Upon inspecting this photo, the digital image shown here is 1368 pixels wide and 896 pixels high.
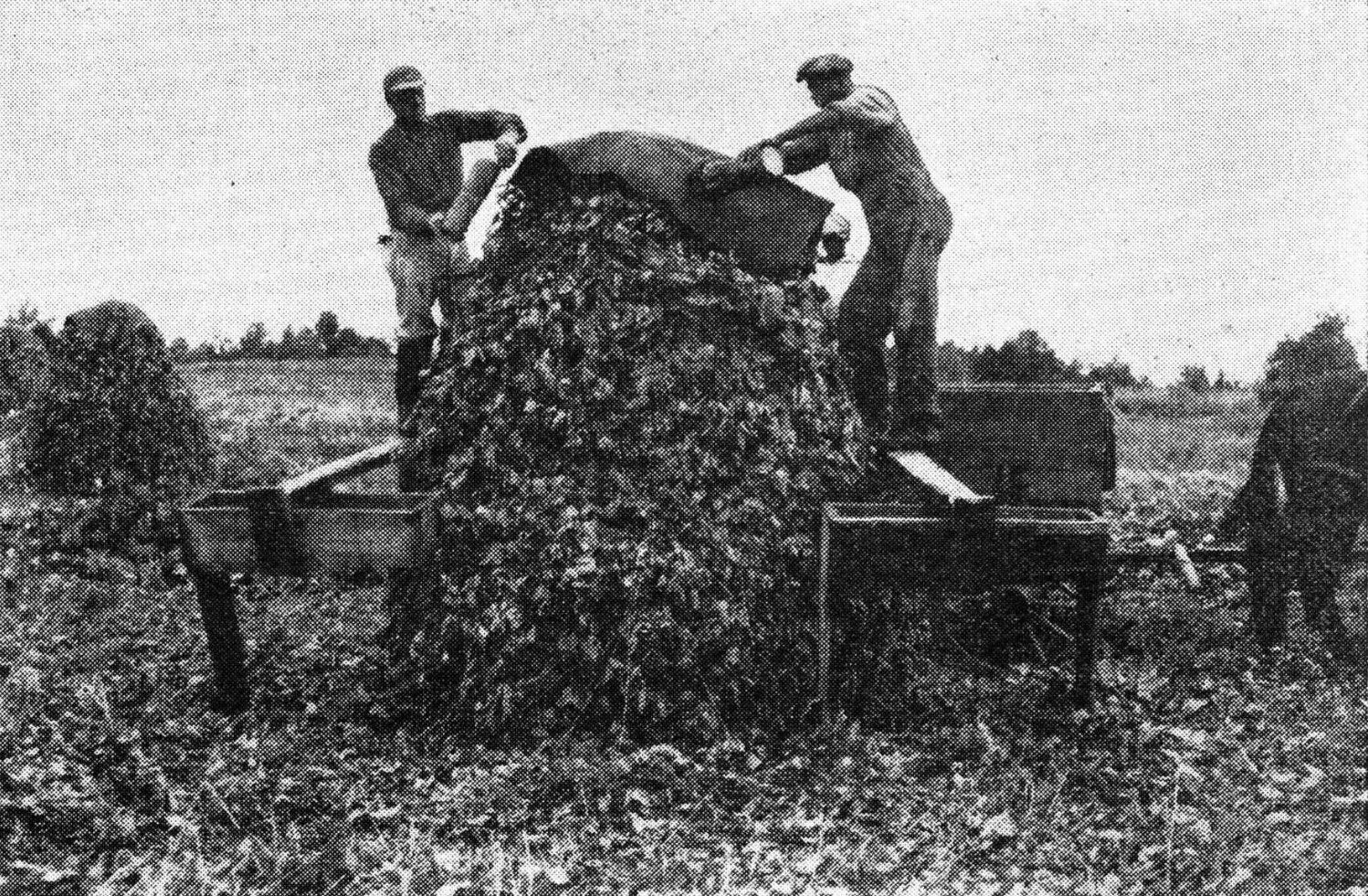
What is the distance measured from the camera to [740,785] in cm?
622

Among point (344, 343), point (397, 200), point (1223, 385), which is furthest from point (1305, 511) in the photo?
point (344, 343)

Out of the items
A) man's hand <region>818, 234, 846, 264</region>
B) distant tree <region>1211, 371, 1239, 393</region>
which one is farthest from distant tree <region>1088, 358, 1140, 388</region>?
man's hand <region>818, 234, 846, 264</region>

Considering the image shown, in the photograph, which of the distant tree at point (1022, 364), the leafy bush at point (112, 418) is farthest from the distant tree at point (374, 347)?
the leafy bush at point (112, 418)

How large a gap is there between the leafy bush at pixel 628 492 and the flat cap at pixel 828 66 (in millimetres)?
1309

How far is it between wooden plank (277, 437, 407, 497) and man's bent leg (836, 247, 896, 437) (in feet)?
8.93

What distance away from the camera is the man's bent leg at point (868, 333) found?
24.4 ft

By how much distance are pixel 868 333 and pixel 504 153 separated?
2.42 metres

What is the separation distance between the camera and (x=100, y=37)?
6.92 metres

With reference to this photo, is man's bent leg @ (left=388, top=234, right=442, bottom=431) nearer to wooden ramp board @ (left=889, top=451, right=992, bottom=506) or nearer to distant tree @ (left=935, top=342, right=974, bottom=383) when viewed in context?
wooden ramp board @ (left=889, top=451, right=992, bottom=506)

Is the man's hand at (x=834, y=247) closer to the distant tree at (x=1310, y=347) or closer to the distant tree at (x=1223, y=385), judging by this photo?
the distant tree at (x=1310, y=347)

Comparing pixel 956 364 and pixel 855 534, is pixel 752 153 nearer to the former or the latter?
pixel 855 534

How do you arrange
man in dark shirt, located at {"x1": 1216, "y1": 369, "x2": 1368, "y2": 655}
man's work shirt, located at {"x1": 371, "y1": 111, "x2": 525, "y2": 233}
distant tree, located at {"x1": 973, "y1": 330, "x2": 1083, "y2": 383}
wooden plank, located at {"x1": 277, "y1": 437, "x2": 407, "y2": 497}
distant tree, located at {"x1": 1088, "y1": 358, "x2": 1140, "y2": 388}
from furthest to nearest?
distant tree, located at {"x1": 1088, "y1": 358, "x2": 1140, "y2": 388} → distant tree, located at {"x1": 973, "y1": 330, "x2": 1083, "y2": 383} → man in dark shirt, located at {"x1": 1216, "y1": 369, "x2": 1368, "y2": 655} → man's work shirt, located at {"x1": 371, "y1": 111, "x2": 525, "y2": 233} → wooden plank, located at {"x1": 277, "y1": 437, "x2": 407, "y2": 497}

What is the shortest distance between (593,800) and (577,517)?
4.72 ft

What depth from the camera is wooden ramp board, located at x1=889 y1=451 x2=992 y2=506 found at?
243 inches
